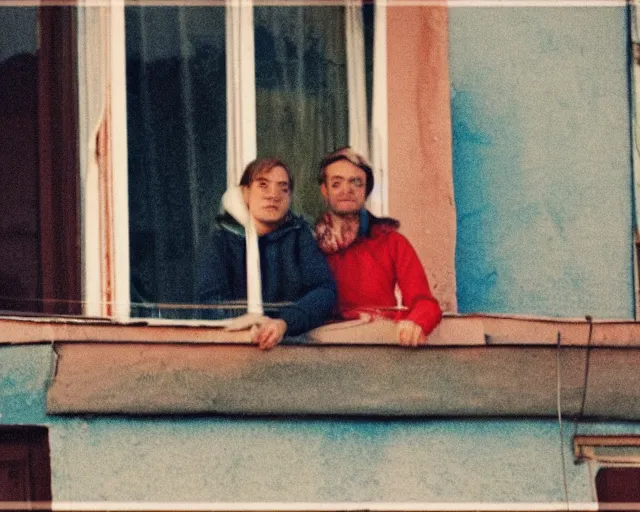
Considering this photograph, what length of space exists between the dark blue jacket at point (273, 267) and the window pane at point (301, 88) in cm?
37

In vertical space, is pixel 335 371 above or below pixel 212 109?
below

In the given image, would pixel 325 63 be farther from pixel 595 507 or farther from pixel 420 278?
pixel 595 507

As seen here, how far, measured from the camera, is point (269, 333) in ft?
30.0

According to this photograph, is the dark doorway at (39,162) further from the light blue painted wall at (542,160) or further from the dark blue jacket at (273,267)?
the light blue painted wall at (542,160)

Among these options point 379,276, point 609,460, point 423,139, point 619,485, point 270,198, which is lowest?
point 619,485

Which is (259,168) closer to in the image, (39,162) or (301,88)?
(301,88)

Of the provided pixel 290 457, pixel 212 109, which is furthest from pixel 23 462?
pixel 212 109

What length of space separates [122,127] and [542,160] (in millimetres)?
2063

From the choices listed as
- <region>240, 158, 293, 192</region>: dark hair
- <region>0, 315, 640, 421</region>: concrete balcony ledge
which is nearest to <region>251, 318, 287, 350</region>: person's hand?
<region>0, 315, 640, 421</region>: concrete balcony ledge

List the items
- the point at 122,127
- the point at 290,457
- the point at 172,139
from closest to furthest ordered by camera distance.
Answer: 1. the point at 290,457
2. the point at 122,127
3. the point at 172,139

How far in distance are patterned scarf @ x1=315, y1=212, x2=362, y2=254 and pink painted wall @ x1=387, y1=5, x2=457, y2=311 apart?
10.6 inches

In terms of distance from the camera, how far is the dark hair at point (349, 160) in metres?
9.55

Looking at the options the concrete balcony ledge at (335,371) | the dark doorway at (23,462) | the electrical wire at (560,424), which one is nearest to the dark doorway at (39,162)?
the concrete balcony ledge at (335,371)

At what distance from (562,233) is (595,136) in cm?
53
